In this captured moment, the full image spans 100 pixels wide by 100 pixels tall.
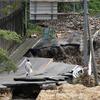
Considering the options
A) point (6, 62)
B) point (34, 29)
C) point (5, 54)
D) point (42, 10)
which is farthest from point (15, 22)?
point (5, 54)

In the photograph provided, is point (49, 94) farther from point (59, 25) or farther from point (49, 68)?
point (59, 25)

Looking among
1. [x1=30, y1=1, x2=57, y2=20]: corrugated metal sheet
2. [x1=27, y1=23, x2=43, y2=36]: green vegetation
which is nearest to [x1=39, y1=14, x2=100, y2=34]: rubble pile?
[x1=27, y1=23, x2=43, y2=36]: green vegetation

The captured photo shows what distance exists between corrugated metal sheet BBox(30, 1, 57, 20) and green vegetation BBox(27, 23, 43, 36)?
3.94 metres

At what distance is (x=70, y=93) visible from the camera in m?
20.2

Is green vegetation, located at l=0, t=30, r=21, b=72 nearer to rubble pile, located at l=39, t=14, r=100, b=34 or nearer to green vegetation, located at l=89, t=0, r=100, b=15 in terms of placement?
rubble pile, located at l=39, t=14, r=100, b=34

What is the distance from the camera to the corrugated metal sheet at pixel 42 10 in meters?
33.0

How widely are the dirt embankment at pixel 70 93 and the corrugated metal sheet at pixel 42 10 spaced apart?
1236 cm

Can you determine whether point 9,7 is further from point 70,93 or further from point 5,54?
point 5,54

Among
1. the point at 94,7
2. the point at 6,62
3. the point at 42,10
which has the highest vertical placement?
the point at 6,62

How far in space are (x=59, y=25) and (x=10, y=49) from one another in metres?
10.2

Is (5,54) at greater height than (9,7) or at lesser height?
greater

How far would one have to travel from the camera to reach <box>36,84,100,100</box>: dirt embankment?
63.8ft

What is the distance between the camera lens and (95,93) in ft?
65.0

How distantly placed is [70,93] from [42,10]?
46.7 ft
